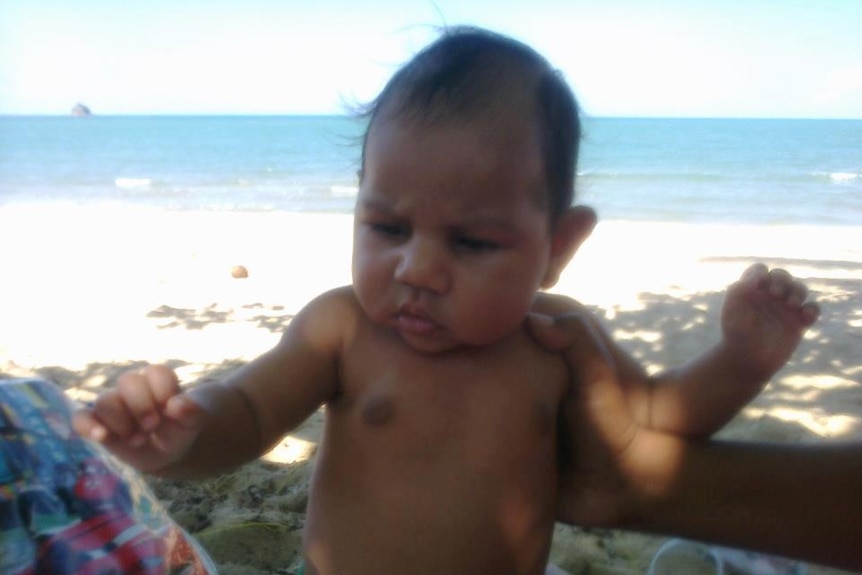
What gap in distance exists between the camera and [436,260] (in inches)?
68.0

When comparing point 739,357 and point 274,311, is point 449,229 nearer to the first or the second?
point 739,357

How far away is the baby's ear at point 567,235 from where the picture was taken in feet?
6.52

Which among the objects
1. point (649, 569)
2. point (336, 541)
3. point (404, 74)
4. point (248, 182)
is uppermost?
point (404, 74)

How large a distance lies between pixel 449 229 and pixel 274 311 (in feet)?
18.4

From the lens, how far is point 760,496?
5.80 ft

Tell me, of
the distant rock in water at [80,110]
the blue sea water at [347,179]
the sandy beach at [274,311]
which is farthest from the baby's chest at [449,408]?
the distant rock in water at [80,110]

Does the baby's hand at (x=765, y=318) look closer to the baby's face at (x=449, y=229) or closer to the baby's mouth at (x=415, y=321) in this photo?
the baby's face at (x=449, y=229)

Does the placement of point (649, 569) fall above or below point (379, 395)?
below

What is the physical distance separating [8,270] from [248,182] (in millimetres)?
15157

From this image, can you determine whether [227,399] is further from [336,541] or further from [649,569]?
[649,569]

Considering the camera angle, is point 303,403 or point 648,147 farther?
point 648,147

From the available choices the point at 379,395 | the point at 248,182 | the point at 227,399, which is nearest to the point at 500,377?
the point at 379,395

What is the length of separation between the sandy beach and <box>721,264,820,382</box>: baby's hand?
47.3 inches

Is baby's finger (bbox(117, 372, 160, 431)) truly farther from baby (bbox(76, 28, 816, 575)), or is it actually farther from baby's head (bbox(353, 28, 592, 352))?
baby's head (bbox(353, 28, 592, 352))
